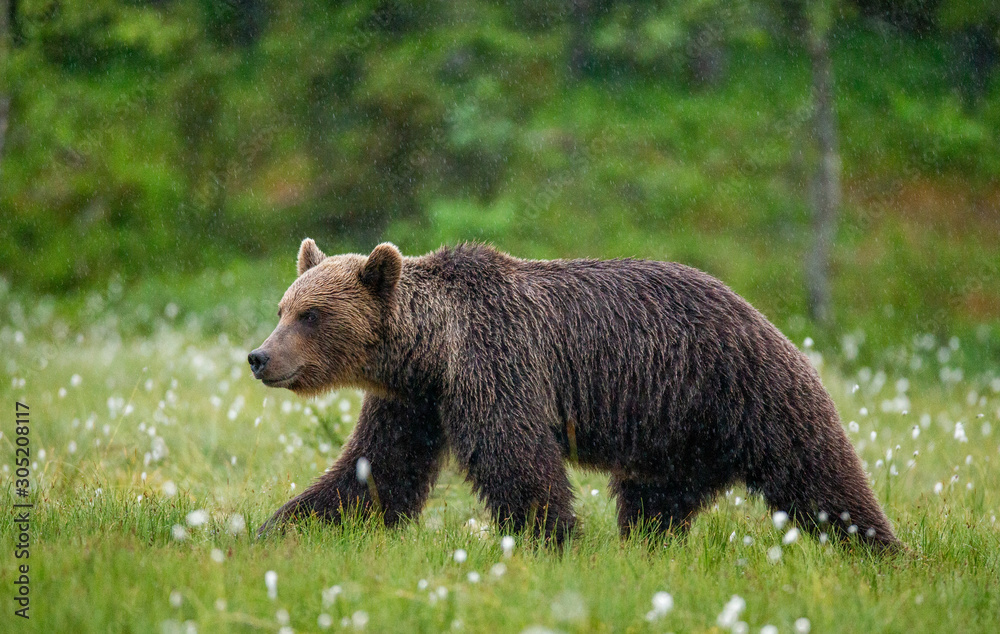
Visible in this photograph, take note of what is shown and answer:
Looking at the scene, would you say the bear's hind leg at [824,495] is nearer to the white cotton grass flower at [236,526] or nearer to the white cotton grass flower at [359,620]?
the white cotton grass flower at [359,620]

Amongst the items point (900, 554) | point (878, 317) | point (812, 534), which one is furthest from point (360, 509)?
point (878, 317)

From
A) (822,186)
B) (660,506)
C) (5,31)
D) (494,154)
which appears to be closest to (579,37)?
(494,154)

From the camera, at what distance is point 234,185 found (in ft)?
49.5

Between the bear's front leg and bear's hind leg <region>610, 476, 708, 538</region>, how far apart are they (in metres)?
1.08

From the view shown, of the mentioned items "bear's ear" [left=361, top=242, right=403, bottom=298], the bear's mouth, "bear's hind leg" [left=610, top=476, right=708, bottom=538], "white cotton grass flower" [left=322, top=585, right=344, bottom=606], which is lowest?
"bear's hind leg" [left=610, top=476, right=708, bottom=538]

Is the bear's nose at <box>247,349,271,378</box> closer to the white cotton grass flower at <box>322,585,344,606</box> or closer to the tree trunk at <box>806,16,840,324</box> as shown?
the white cotton grass flower at <box>322,585,344,606</box>

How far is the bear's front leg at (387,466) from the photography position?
16.2 ft

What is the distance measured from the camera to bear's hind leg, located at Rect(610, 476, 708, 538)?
5.17 metres

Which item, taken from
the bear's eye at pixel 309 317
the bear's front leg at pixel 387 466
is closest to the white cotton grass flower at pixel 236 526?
the bear's front leg at pixel 387 466

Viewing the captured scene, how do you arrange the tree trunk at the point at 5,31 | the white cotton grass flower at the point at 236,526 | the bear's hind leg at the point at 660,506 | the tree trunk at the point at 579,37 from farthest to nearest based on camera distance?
the tree trunk at the point at 579,37, the tree trunk at the point at 5,31, the bear's hind leg at the point at 660,506, the white cotton grass flower at the point at 236,526

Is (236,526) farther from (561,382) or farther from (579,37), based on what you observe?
(579,37)

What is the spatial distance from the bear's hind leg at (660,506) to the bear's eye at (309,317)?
187 cm

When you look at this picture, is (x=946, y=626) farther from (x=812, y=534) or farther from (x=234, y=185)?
(x=234, y=185)

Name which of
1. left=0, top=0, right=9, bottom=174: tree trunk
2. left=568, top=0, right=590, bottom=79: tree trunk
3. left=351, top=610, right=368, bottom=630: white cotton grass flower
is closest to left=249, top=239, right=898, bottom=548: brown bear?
left=351, top=610, right=368, bottom=630: white cotton grass flower
